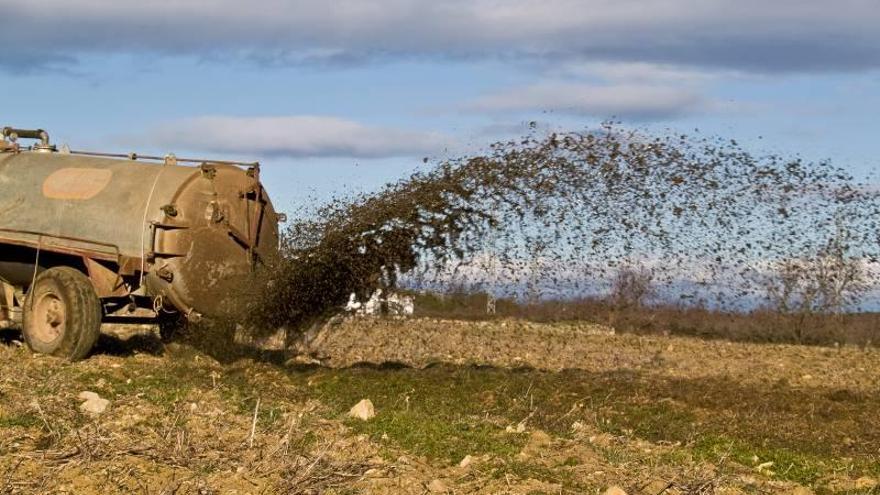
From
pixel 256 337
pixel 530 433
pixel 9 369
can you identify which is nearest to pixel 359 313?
pixel 256 337

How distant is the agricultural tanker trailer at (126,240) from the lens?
488 inches

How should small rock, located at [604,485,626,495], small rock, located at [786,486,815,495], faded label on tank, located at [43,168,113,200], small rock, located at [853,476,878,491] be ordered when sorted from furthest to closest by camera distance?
1. faded label on tank, located at [43,168,113,200]
2. small rock, located at [853,476,878,491]
3. small rock, located at [786,486,815,495]
4. small rock, located at [604,485,626,495]

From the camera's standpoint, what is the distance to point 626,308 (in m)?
26.6

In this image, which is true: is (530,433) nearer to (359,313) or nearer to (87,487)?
(87,487)

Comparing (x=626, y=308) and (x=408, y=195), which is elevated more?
(x=408, y=195)

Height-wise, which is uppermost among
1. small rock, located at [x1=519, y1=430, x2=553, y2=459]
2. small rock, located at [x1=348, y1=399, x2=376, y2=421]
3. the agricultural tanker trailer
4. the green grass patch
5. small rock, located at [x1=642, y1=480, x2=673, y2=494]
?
the agricultural tanker trailer

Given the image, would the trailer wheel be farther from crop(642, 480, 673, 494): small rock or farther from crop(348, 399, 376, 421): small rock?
crop(642, 480, 673, 494): small rock

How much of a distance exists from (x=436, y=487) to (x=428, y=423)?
2.17m

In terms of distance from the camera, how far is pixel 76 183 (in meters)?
13.0

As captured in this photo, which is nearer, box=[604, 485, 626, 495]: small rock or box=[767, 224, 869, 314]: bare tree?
box=[604, 485, 626, 495]: small rock

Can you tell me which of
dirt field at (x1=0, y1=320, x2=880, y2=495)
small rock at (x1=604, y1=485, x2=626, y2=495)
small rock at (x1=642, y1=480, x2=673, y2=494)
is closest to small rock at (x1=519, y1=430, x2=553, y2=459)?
dirt field at (x1=0, y1=320, x2=880, y2=495)

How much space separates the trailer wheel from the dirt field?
0.25 meters

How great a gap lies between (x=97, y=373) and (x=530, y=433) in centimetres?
510

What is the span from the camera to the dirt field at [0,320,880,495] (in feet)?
23.0
